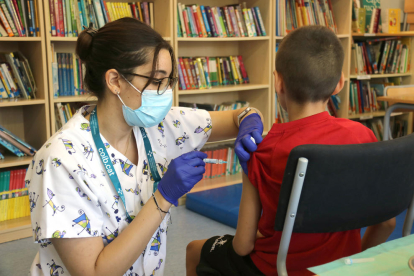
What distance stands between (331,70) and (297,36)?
14 cm

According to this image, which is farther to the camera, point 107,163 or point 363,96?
point 363,96

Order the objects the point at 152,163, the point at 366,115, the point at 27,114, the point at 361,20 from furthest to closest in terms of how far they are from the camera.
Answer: the point at 366,115
the point at 361,20
the point at 27,114
the point at 152,163

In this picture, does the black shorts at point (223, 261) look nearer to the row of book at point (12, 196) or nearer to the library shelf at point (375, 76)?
the row of book at point (12, 196)

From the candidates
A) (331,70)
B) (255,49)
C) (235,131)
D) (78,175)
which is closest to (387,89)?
(255,49)

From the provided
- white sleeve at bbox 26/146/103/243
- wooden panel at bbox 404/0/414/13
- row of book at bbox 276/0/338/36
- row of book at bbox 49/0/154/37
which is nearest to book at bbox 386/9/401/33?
wooden panel at bbox 404/0/414/13

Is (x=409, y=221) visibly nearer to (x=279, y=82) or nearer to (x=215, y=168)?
(x=279, y=82)

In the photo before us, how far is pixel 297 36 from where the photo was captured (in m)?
1.20

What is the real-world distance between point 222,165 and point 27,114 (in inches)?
59.4

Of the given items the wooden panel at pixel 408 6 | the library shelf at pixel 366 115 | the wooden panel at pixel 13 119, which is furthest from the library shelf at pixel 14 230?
the wooden panel at pixel 408 6

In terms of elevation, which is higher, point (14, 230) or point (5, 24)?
point (5, 24)

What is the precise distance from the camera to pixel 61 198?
1.08 metres

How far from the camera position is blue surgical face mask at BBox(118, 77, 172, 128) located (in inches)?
49.6

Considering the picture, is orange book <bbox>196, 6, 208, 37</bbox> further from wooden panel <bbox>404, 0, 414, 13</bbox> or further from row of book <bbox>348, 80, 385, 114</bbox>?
wooden panel <bbox>404, 0, 414, 13</bbox>

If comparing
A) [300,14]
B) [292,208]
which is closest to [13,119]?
[292,208]
